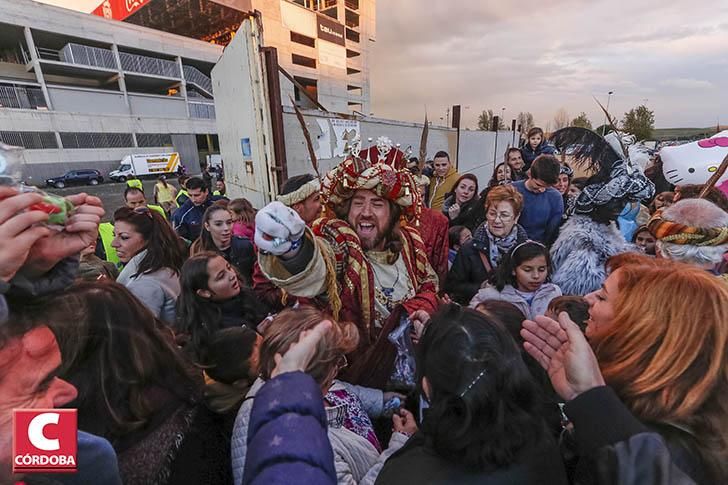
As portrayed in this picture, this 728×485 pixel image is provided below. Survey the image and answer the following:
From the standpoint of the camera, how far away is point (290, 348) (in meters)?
0.96

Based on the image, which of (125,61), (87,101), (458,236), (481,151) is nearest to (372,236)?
(458,236)

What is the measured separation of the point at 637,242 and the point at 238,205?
12.6 ft

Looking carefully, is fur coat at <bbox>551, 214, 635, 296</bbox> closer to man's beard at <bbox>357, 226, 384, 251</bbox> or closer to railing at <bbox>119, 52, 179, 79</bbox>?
man's beard at <bbox>357, 226, 384, 251</bbox>

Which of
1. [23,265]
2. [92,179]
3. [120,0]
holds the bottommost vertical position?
[92,179]

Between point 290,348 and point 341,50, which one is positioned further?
point 341,50

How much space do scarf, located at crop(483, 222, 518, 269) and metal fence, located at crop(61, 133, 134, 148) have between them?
3272 cm

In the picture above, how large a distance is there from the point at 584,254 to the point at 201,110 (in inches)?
1421

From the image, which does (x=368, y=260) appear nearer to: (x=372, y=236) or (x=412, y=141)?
(x=372, y=236)

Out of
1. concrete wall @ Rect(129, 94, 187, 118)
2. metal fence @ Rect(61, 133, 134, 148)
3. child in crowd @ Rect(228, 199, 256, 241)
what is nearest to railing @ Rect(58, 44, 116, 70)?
concrete wall @ Rect(129, 94, 187, 118)

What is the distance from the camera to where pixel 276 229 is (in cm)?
134

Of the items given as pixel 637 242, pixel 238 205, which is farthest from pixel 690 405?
pixel 238 205

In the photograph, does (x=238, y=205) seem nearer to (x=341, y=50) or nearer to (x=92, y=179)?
(x=92, y=179)

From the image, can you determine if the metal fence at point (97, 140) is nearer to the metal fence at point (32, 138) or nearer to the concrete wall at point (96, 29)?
the metal fence at point (32, 138)

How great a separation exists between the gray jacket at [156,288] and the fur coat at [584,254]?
2.60m
